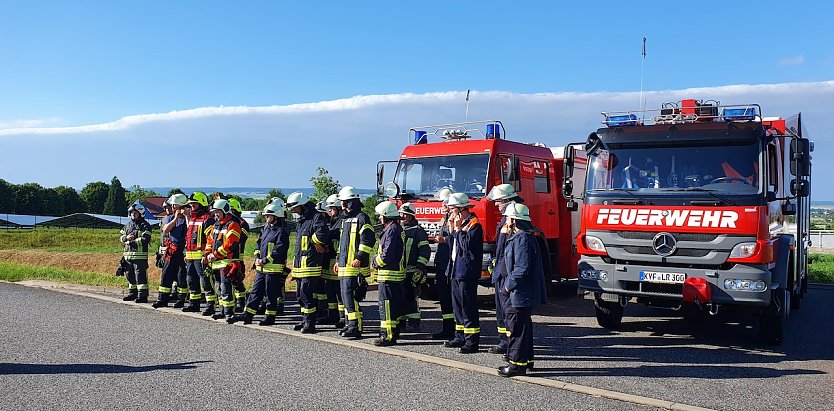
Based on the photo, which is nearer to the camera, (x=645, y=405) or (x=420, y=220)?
(x=645, y=405)

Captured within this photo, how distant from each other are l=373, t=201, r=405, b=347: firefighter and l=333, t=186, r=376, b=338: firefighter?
0.77 feet

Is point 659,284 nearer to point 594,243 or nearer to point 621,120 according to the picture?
point 594,243

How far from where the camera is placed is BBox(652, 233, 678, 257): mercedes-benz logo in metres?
7.98

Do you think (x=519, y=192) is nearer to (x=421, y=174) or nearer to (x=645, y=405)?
(x=421, y=174)

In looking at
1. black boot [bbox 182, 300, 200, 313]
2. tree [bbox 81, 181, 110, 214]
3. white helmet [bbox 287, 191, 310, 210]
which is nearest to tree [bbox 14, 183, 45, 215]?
tree [bbox 81, 181, 110, 214]

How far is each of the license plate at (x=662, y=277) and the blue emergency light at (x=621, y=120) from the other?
6.84 ft

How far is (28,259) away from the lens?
28.0m

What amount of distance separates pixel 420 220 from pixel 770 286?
513cm

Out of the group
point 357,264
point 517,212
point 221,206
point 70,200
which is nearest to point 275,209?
point 221,206

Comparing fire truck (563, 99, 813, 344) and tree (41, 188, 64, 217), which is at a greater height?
fire truck (563, 99, 813, 344)

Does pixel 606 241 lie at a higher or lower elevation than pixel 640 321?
higher

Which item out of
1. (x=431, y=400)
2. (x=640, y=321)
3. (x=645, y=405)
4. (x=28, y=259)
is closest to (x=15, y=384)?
(x=431, y=400)

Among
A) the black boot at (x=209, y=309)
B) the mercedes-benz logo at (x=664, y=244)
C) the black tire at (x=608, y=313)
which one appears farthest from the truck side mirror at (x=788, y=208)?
the black boot at (x=209, y=309)

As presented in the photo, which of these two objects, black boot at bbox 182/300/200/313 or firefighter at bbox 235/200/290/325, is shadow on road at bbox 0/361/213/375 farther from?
black boot at bbox 182/300/200/313
